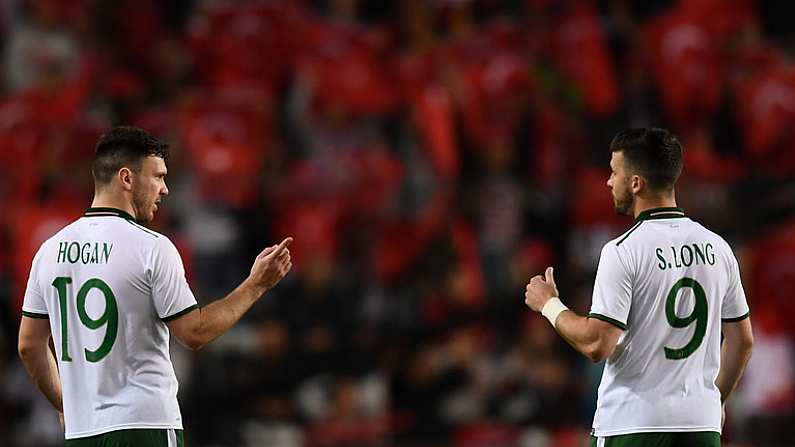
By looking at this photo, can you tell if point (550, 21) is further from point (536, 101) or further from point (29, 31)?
point (29, 31)

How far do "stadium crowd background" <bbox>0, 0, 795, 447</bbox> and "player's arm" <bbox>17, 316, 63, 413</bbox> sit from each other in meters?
3.69

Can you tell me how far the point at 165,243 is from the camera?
13.5ft

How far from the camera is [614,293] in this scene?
4.08m

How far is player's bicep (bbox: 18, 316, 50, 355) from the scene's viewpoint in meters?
4.25

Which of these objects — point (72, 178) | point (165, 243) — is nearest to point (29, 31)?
point (72, 178)

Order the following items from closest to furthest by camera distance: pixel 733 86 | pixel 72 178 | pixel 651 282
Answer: pixel 651 282
pixel 72 178
pixel 733 86

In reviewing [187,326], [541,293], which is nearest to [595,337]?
[541,293]

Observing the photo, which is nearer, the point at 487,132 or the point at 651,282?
the point at 651,282

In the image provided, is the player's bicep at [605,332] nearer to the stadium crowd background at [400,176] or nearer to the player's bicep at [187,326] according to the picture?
the player's bicep at [187,326]

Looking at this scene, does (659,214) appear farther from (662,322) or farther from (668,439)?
(668,439)

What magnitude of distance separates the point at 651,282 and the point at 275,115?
5.35 m

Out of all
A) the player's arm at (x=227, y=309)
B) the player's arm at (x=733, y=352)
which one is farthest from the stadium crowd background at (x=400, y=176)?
the player's arm at (x=227, y=309)

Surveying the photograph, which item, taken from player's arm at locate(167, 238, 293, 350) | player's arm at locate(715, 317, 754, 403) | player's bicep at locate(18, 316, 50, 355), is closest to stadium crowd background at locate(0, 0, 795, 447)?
player's arm at locate(715, 317, 754, 403)

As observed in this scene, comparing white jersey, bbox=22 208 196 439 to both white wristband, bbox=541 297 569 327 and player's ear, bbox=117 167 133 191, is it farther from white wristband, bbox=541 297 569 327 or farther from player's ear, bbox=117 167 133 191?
white wristband, bbox=541 297 569 327
